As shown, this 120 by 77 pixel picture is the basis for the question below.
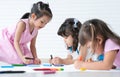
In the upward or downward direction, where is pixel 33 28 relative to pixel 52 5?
downward

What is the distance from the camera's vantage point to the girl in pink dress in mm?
1742

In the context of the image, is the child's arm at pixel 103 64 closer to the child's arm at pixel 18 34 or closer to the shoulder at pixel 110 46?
the shoulder at pixel 110 46

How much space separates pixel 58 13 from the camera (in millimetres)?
2465

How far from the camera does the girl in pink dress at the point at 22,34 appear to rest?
174cm

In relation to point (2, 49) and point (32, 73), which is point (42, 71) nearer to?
point (32, 73)

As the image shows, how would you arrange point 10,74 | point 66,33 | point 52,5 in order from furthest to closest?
point 52,5
point 66,33
point 10,74

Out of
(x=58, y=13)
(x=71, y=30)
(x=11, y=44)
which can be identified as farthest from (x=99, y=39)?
(x=58, y=13)

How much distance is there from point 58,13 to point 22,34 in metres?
0.70

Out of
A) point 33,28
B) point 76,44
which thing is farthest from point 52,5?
point 76,44

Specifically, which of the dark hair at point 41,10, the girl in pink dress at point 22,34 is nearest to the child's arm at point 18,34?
the girl in pink dress at point 22,34

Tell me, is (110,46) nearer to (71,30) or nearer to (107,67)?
(107,67)

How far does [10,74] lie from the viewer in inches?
38.8

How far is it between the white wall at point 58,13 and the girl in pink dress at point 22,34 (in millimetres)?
515

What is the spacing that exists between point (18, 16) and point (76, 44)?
88 cm
